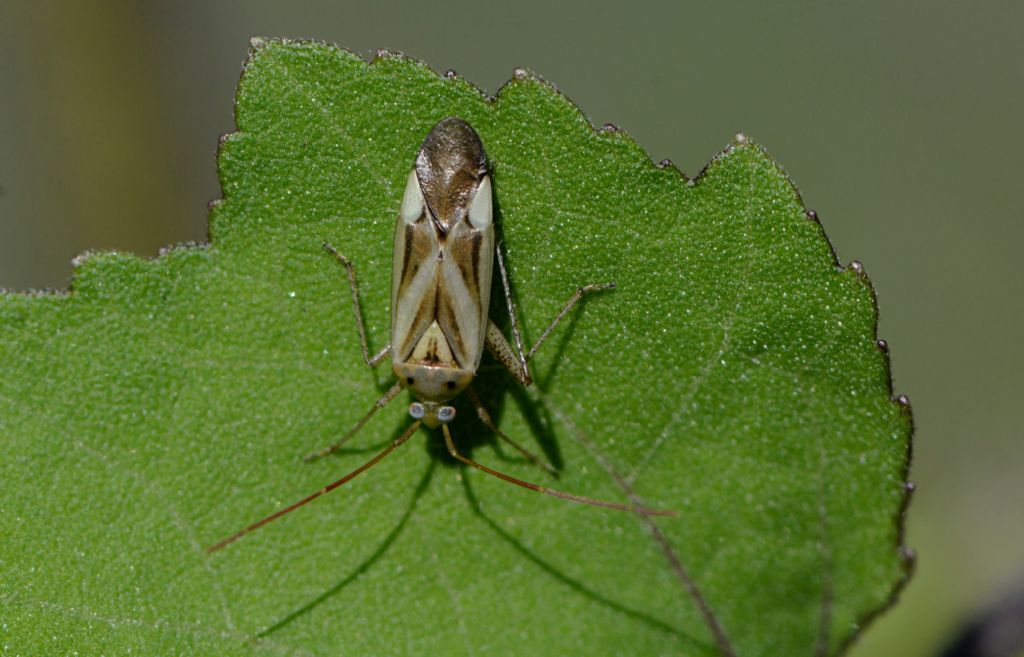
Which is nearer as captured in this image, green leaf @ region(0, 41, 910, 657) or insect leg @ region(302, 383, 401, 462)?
green leaf @ region(0, 41, 910, 657)

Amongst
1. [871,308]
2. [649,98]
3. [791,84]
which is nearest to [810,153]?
[791,84]

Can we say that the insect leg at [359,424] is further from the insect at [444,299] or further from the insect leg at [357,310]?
the insect leg at [357,310]

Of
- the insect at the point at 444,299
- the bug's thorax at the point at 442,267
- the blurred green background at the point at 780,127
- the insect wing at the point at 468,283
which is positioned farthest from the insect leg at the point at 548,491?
the blurred green background at the point at 780,127

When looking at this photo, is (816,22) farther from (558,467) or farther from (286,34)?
(558,467)

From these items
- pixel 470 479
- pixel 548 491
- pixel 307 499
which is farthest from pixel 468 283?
pixel 307 499

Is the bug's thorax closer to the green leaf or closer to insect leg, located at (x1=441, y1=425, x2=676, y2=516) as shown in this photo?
the green leaf

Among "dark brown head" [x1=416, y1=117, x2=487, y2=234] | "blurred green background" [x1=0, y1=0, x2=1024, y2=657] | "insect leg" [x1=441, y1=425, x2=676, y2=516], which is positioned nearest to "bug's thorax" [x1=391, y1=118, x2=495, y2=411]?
"dark brown head" [x1=416, y1=117, x2=487, y2=234]
